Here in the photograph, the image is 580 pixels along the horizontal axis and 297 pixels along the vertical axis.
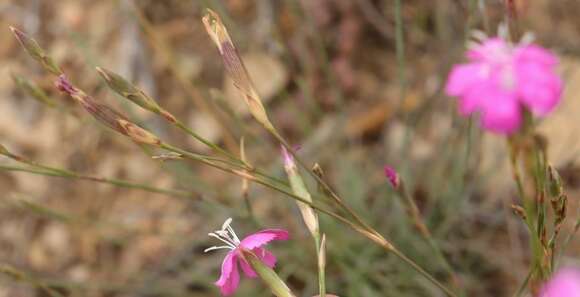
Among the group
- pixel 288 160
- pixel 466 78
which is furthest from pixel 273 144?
pixel 466 78

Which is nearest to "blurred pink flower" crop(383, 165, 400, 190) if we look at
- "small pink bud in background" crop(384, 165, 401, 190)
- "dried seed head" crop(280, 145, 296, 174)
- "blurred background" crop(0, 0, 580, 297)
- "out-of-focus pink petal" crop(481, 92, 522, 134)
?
"small pink bud in background" crop(384, 165, 401, 190)

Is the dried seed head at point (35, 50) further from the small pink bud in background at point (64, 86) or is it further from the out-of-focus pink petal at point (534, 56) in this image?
the out-of-focus pink petal at point (534, 56)

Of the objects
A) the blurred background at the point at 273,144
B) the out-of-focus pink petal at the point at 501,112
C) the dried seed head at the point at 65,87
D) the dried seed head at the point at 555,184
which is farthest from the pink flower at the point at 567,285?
the blurred background at the point at 273,144

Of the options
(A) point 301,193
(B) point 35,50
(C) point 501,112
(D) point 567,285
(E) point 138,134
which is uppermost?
(B) point 35,50

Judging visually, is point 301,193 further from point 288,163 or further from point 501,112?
point 501,112

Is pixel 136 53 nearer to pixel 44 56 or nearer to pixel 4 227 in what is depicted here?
pixel 4 227

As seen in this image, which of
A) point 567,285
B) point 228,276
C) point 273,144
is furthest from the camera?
point 273,144
